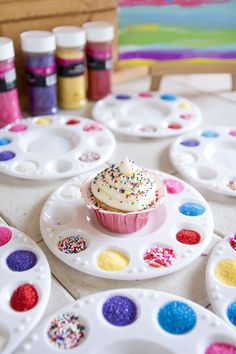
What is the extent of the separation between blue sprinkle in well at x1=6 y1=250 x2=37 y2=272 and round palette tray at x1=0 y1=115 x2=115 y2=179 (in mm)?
175

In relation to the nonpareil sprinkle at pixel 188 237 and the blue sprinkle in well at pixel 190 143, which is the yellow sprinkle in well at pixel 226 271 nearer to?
the nonpareil sprinkle at pixel 188 237

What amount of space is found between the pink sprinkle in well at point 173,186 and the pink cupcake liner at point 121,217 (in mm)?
69

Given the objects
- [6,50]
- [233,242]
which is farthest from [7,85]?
[233,242]

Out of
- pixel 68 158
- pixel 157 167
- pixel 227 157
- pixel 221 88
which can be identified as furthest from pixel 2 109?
pixel 221 88

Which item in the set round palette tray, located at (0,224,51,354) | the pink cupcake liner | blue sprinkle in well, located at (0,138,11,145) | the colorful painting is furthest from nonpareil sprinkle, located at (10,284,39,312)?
the colorful painting

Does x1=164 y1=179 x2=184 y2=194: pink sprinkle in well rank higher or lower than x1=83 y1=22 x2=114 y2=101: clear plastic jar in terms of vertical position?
lower

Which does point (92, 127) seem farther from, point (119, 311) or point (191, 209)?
point (119, 311)

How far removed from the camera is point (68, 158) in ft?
2.40

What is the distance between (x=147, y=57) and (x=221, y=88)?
193mm

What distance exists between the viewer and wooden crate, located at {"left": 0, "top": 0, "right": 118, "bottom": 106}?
865mm

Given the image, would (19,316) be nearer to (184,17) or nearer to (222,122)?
(222,122)

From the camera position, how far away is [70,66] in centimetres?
89

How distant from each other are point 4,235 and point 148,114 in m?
0.45

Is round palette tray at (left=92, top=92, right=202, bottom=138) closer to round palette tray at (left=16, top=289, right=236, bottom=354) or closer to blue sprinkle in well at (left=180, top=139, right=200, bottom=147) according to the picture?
blue sprinkle in well at (left=180, top=139, right=200, bottom=147)
